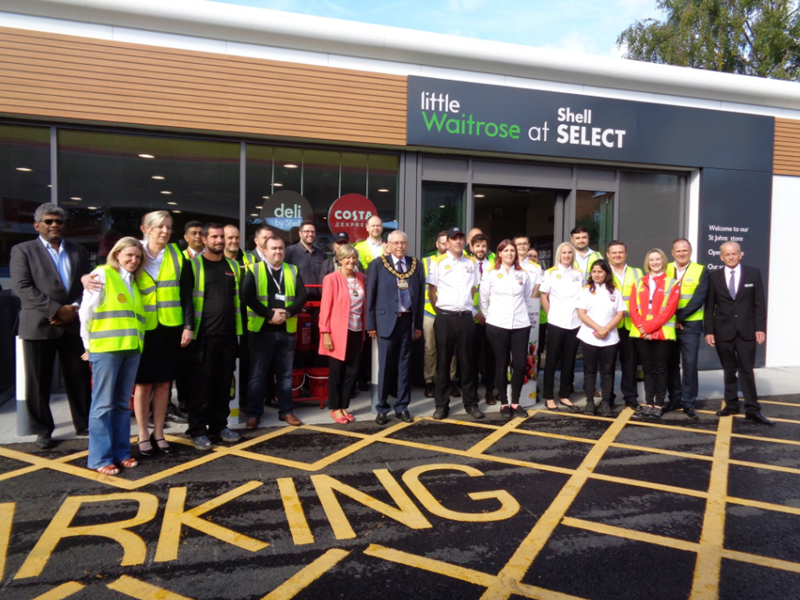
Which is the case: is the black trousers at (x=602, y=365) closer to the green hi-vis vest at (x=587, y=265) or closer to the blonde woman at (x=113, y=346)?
the green hi-vis vest at (x=587, y=265)

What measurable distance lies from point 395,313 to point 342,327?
57 cm

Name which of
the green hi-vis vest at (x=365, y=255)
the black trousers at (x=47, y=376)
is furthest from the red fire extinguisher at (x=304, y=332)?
the black trousers at (x=47, y=376)

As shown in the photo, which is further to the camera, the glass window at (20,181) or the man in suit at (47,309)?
the glass window at (20,181)

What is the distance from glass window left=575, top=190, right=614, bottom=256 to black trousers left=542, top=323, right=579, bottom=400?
3060 millimetres

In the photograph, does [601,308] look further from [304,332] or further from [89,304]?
[89,304]

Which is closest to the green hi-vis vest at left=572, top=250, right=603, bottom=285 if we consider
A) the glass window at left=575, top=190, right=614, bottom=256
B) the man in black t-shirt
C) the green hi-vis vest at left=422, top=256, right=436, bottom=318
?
the green hi-vis vest at left=422, top=256, right=436, bottom=318

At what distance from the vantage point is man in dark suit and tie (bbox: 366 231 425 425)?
5.62m

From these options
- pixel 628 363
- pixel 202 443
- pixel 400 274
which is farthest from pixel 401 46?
pixel 202 443

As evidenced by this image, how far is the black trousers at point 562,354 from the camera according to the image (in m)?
6.32

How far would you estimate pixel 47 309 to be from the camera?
4.66 meters

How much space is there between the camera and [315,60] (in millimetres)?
7418

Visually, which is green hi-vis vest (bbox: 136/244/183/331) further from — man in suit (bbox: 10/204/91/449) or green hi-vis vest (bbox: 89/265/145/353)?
man in suit (bbox: 10/204/91/449)

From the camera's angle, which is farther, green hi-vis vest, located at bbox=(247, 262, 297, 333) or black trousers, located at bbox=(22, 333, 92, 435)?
green hi-vis vest, located at bbox=(247, 262, 297, 333)

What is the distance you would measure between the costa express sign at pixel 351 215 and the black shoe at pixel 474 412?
3.10 m
